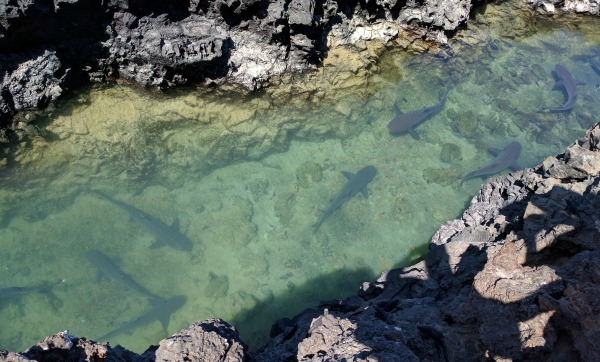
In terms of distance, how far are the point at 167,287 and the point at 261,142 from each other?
251 centimetres

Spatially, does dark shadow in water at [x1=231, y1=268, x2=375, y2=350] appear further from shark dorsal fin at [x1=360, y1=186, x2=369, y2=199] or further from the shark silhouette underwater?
the shark silhouette underwater

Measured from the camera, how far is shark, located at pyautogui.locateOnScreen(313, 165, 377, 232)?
6.84 metres

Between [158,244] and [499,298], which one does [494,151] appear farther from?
[158,244]

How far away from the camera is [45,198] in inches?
261

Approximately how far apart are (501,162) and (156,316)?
5.49 m

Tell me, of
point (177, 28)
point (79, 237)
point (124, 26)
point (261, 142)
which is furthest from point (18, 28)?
point (261, 142)

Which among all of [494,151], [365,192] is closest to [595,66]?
[494,151]

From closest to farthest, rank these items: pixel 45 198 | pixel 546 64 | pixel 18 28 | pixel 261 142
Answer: pixel 18 28, pixel 45 198, pixel 261 142, pixel 546 64

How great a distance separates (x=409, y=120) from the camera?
24.4ft

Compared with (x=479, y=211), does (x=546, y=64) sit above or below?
above

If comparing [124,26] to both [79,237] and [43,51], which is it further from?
[79,237]

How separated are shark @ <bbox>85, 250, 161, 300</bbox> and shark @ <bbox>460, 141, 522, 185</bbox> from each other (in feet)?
16.2

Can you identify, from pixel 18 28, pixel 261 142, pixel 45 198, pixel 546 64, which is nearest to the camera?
pixel 18 28

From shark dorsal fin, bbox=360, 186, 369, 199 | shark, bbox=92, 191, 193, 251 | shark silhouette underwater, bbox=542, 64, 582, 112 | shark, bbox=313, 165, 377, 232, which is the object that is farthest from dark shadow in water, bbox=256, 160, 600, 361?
shark silhouette underwater, bbox=542, 64, 582, 112
